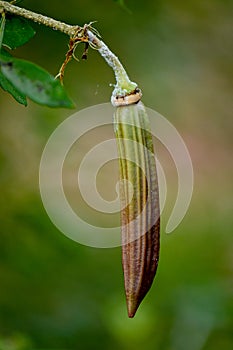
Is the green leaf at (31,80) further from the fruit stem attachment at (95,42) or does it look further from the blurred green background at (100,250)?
the blurred green background at (100,250)

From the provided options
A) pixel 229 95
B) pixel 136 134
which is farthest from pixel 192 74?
pixel 136 134

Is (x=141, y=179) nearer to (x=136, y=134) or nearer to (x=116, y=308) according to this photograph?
(x=136, y=134)

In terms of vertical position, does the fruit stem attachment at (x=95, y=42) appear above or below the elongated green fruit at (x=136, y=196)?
above

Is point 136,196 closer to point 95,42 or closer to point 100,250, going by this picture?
point 95,42

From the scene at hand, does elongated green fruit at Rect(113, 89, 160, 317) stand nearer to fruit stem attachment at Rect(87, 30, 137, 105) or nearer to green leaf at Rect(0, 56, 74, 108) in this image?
fruit stem attachment at Rect(87, 30, 137, 105)

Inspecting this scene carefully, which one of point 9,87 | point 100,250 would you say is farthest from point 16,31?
point 100,250

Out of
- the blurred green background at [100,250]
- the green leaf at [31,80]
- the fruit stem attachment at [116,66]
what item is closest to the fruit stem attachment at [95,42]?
the fruit stem attachment at [116,66]
